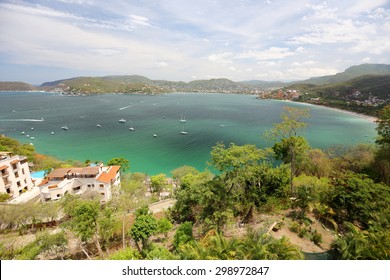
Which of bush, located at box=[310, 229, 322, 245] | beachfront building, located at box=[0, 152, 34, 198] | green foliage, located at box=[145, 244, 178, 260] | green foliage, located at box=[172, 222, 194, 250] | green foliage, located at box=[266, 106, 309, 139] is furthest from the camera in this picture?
beachfront building, located at box=[0, 152, 34, 198]

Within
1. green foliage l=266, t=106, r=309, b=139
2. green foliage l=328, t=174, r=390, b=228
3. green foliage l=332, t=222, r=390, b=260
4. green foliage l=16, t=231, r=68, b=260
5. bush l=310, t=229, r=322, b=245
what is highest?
green foliage l=266, t=106, r=309, b=139

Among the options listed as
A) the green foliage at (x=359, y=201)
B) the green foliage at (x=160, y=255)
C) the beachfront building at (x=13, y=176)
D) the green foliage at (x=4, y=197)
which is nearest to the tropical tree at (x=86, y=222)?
the green foliage at (x=160, y=255)

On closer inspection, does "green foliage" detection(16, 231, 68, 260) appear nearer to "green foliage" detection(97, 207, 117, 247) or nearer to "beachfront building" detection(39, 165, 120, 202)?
"green foliage" detection(97, 207, 117, 247)

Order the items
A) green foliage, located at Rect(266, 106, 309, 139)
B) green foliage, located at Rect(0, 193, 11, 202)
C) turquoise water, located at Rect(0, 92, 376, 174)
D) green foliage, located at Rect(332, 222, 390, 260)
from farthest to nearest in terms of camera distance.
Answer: turquoise water, located at Rect(0, 92, 376, 174) → green foliage, located at Rect(0, 193, 11, 202) → green foliage, located at Rect(266, 106, 309, 139) → green foliage, located at Rect(332, 222, 390, 260)

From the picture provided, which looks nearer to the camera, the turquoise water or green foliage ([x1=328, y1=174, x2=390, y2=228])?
green foliage ([x1=328, y1=174, x2=390, y2=228])

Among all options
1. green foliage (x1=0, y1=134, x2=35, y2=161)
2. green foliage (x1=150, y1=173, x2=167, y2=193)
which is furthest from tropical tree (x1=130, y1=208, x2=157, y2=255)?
green foliage (x1=0, y1=134, x2=35, y2=161)

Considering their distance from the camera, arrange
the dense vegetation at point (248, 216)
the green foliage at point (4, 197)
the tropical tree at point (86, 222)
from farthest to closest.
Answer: the green foliage at point (4, 197), the tropical tree at point (86, 222), the dense vegetation at point (248, 216)

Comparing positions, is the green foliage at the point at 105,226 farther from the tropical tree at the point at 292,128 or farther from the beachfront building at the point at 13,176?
the beachfront building at the point at 13,176
